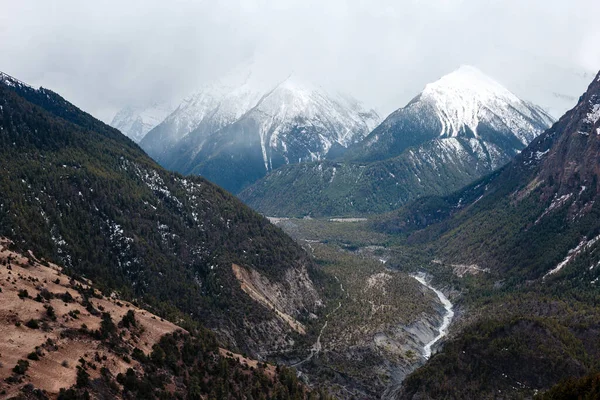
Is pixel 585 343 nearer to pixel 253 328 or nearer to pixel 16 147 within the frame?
pixel 253 328

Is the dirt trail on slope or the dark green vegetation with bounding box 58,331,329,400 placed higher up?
the dirt trail on slope

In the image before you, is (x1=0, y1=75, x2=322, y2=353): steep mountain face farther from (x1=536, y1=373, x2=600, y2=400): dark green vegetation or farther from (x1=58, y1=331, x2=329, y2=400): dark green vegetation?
(x1=536, y1=373, x2=600, y2=400): dark green vegetation

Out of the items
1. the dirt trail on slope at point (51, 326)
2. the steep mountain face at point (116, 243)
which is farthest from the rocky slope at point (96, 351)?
the steep mountain face at point (116, 243)

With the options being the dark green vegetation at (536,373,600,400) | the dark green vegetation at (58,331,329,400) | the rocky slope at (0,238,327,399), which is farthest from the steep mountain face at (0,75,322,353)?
the dark green vegetation at (536,373,600,400)

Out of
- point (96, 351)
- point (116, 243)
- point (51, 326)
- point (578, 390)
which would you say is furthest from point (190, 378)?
point (578, 390)

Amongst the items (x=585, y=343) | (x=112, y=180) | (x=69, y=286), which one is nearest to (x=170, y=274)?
(x=112, y=180)

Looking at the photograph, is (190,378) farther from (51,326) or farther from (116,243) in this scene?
(116,243)

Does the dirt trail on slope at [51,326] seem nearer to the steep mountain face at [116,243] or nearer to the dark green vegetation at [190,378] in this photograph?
the dark green vegetation at [190,378]

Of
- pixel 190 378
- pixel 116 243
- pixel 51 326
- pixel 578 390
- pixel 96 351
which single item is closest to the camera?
pixel 96 351
